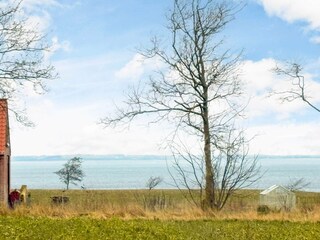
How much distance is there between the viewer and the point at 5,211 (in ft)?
62.9

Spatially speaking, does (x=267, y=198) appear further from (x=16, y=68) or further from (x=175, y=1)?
(x=16, y=68)

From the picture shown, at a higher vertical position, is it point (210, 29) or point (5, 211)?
point (210, 29)

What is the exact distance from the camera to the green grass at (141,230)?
12617 millimetres

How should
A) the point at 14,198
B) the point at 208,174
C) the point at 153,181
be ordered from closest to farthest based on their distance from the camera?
the point at 208,174
the point at 14,198
the point at 153,181

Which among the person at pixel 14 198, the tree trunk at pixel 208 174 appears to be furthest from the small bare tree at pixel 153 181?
the tree trunk at pixel 208 174

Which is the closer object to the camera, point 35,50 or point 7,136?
point 35,50

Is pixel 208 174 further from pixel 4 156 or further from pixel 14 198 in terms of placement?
pixel 14 198

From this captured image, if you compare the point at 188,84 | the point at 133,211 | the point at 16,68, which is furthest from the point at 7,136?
the point at 133,211

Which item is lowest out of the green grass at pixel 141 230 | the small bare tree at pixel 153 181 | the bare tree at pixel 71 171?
the green grass at pixel 141 230

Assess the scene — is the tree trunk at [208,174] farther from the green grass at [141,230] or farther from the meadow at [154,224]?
the green grass at [141,230]

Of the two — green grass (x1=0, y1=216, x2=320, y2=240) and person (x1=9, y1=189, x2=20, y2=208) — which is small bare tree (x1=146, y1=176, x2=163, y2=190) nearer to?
person (x1=9, y1=189, x2=20, y2=208)

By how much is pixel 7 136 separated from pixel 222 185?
15552 millimetres

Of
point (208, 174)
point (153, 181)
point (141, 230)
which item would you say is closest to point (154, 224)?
point (141, 230)

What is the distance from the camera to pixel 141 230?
Result: 13.9m
